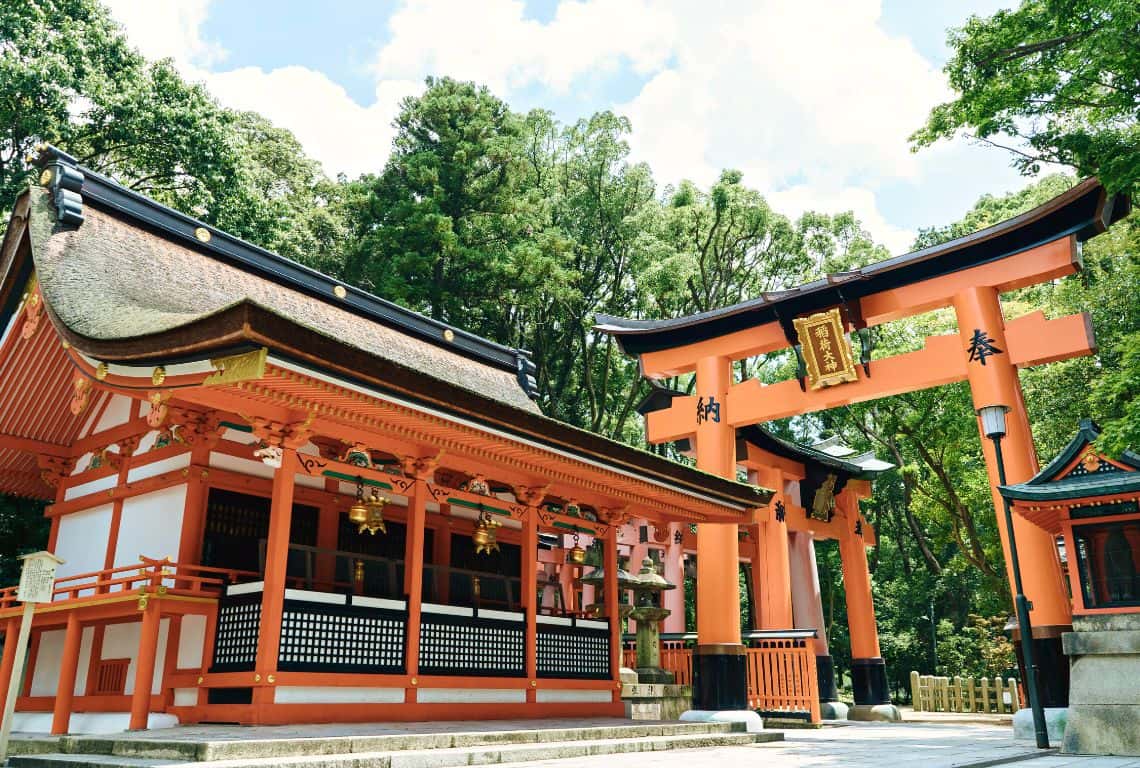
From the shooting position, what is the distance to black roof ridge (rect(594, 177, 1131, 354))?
507 inches

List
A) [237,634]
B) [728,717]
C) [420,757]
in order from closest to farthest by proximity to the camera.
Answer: [420,757] < [237,634] < [728,717]

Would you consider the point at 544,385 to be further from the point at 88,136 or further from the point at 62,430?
the point at 62,430

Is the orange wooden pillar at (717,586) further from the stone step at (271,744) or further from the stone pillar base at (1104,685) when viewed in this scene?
the stone pillar base at (1104,685)

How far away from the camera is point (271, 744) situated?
651 centimetres

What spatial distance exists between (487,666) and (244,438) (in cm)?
454

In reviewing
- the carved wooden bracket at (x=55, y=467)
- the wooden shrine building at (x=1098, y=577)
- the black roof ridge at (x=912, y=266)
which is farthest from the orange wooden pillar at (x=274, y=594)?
the black roof ridge at (x=912, y=266)

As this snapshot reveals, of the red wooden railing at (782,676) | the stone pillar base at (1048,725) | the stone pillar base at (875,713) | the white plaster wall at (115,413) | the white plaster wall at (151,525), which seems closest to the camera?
the white plaster wall at (151,525)

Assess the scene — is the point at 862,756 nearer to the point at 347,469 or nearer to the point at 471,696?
the point at 471,696

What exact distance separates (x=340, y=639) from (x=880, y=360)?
35.2ft

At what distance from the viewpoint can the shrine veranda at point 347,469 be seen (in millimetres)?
8828

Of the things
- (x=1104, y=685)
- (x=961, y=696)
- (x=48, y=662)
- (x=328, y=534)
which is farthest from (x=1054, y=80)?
(x=961, y=696)

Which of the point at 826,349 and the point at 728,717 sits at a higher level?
the point at 826,349

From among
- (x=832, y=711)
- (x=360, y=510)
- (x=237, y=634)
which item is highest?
(x=360, y=510)

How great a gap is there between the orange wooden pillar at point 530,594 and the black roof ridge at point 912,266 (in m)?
6.32
